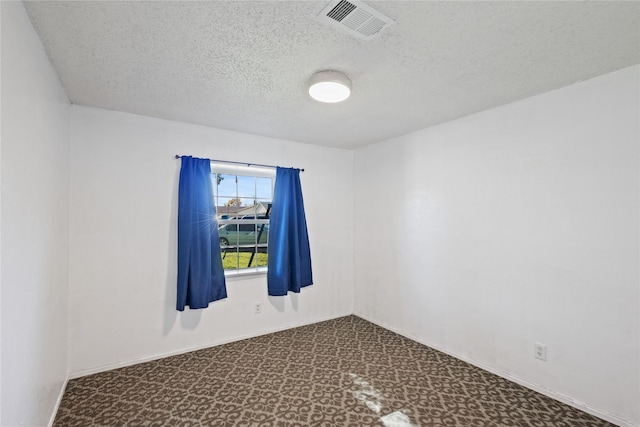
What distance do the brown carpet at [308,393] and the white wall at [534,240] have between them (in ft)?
0.89

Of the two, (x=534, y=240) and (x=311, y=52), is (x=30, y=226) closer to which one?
(x=311, y=52)

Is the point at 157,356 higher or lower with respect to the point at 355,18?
lower

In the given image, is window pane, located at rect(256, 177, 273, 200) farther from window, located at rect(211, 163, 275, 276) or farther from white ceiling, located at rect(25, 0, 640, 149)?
white ceiling, located at rect(25, 0, 640, 149)

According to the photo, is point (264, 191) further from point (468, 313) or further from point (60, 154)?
point (468, 313)

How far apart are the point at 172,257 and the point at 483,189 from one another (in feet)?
10.5

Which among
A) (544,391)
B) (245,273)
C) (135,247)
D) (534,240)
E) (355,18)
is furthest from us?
(245,273)

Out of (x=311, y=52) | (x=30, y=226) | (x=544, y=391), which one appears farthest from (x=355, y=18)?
(x=544, y=391)

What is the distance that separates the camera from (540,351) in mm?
2412

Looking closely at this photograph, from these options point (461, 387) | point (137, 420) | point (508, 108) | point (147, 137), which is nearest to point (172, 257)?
point (147, 137)

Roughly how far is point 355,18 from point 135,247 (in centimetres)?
277

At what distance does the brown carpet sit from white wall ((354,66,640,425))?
27cm

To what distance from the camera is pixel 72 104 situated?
2639 mm

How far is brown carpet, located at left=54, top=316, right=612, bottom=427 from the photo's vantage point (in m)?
2.08

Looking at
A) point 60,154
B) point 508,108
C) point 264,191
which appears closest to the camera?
point 60,154
